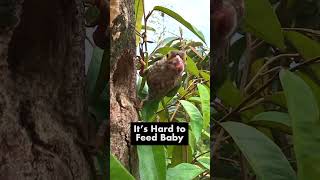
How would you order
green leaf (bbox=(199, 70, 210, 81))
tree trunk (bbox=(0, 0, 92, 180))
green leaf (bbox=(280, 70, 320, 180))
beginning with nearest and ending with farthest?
green leaf (bbox=(280, 70, 320, 180))
tree trunk (bbox=(0, 0, 92, 180))
green leaf (bbox=(199, 70, 210, 81))

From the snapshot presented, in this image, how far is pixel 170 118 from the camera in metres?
0.76

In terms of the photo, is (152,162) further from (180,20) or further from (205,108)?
(180,20)

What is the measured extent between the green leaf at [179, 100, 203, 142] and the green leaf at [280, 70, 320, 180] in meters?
0.17

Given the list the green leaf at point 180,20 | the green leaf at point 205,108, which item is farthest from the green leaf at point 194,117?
the green leaf at point 180,20

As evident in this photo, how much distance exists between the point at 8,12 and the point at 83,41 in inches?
4.8

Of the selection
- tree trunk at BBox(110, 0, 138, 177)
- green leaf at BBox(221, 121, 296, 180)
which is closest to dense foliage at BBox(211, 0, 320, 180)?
green leaf at BBox(221, 121, 296, 180)

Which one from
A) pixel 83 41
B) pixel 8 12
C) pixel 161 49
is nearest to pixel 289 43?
pixel 161 49

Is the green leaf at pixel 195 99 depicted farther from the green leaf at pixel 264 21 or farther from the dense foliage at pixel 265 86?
the green leaf at pixel 264 21

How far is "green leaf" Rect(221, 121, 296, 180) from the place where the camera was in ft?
2.01

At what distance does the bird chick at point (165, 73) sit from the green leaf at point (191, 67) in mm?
29

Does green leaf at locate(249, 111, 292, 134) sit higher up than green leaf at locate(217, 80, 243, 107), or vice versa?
green leaf at locate(217, 80, 243, 107)

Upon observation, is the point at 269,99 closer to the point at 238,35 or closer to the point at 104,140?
the point at 238,35

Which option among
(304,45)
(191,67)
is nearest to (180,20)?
(191,67)

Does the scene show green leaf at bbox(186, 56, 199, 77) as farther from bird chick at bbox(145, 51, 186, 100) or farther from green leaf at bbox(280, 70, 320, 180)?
green leaf at bbox(280, 70, 320, 180)
